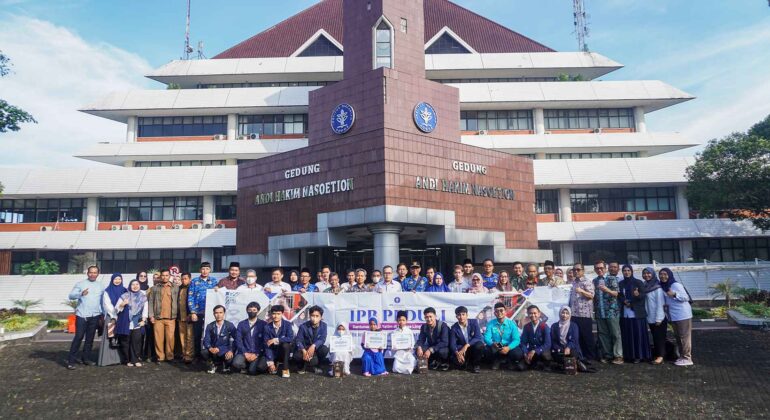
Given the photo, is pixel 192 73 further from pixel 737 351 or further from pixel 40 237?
pixel 737 351

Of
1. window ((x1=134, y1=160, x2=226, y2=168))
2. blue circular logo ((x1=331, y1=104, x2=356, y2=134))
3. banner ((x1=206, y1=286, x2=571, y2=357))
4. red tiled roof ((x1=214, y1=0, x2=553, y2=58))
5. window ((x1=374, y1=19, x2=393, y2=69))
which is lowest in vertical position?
banner ((x1=206, y1=286, x2=571, y2=357))

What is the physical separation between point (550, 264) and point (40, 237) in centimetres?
3558

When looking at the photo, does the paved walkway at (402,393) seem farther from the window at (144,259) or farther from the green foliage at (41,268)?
the window at (144,259)

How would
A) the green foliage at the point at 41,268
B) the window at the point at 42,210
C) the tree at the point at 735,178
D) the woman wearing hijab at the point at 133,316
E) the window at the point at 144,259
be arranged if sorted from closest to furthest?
the woman wearing hijab at the point at 133,316 < the tree at the point at 735,178 < the green foliage at the point at 41,268 < the window at the point at 144,259 < the window at the point at 42,210

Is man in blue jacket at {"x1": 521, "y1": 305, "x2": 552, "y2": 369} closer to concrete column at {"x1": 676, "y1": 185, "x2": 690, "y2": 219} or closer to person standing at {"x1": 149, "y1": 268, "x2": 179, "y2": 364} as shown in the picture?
person standing at {"x1": 149, "y1": 268, "x2": 179, "y2": 364}

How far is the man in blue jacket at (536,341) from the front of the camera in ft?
34.4

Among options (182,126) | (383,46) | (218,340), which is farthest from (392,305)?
(182,126)

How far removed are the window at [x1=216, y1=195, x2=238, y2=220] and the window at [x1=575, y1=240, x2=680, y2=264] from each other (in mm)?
23941

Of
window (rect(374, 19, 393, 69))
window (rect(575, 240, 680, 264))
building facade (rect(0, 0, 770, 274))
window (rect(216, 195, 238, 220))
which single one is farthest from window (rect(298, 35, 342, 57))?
window (rect(575, 240, 680, 264))

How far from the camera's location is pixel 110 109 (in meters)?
38.8

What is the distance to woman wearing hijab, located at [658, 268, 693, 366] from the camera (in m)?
10.9

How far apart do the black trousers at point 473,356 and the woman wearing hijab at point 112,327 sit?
6.95 meters

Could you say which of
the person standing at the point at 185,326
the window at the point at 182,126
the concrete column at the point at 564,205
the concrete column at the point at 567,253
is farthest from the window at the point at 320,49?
the person standing at the point at 185,326

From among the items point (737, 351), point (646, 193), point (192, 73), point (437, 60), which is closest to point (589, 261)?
point (646, 193)
